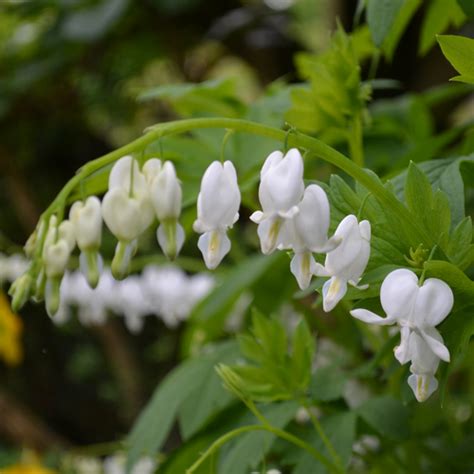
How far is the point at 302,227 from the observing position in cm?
47

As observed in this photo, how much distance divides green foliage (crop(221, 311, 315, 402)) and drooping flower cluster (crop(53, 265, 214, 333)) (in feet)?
2.37

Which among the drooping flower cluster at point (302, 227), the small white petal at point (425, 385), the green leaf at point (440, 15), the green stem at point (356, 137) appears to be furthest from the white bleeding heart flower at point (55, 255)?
the green leaf at point (440, 15)

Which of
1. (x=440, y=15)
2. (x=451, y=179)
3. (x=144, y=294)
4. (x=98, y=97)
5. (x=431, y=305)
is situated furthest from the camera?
(x=98, y=97)

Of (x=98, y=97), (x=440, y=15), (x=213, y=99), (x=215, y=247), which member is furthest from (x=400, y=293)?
(x=98, y=97)

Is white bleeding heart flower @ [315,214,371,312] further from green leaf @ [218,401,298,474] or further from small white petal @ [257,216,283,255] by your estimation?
green leaf @ [218,401,298,474]

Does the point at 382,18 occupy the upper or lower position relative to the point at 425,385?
upper

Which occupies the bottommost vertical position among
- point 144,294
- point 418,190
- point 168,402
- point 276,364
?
point 144,294

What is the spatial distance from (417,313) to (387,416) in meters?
0.32

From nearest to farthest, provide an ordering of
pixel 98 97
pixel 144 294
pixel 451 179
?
pixel 451 179
pixel 144 294
pixel 98 97

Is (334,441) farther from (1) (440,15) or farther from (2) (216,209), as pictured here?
(1) (440,15)

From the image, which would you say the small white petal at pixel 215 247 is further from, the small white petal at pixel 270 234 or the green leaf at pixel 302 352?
the green leaf at pixel 302 352

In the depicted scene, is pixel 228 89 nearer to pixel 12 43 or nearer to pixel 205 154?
pixel 205 154

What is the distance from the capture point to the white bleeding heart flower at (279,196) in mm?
466

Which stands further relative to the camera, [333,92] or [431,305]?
[333,92]
